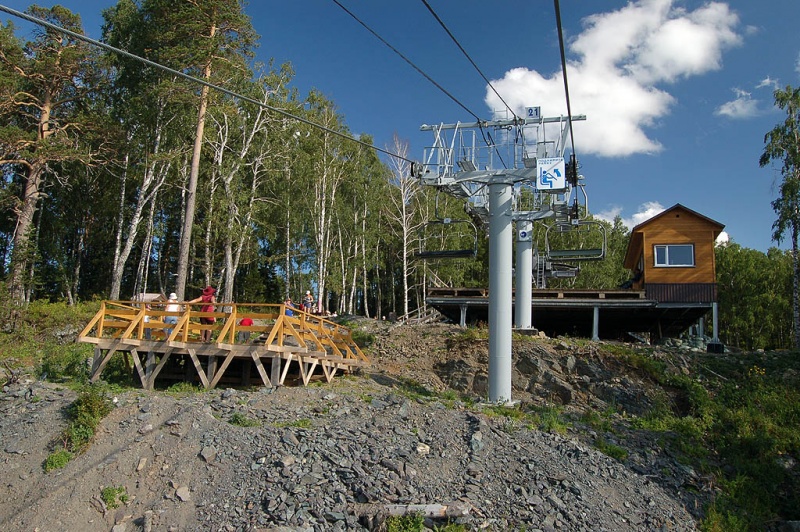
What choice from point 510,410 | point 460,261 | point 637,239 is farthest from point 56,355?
point 460,261

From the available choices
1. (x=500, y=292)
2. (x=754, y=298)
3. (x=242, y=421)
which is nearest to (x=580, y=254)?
(x=500, y=292)

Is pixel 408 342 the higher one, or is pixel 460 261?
pixel 460 261

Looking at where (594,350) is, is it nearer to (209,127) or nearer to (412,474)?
(412,474)

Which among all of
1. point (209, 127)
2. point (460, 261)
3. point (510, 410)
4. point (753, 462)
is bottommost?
point (753, 462)

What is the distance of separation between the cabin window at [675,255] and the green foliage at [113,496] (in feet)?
75.7

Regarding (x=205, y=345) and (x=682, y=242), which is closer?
(x=205, y=345)

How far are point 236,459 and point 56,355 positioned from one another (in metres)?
11.1

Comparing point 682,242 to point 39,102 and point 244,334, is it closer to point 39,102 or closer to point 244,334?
point 244,334

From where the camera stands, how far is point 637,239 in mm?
28078

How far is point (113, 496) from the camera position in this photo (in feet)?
28.2

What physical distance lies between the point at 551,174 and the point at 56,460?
1159 cm

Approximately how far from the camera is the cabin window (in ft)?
83.3

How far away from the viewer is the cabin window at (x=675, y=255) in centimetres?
2538

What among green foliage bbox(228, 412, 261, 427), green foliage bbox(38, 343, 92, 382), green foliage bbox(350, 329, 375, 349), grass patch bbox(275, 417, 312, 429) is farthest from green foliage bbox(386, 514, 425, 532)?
green foliage bbox(350, 329, 375, 349)
